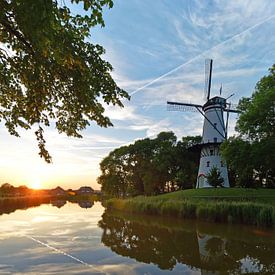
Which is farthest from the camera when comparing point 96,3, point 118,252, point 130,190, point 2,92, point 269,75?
point 130,190

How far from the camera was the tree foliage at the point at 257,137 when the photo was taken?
26109mm

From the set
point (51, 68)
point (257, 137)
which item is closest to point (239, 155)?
point (257, 137)

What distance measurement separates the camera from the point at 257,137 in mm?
27766

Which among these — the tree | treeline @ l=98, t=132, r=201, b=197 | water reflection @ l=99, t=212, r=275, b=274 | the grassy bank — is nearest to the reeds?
the grassy bank

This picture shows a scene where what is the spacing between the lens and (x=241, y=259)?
10.0 metres

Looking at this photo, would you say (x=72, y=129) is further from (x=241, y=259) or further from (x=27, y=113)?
(x=241, y=259)

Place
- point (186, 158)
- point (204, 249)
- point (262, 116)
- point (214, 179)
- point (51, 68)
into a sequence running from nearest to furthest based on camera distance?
1. point (51, 68)
2. point (204, 249)
3. point (262, 116)
4. point (214, 179)
5. point (186, 158)

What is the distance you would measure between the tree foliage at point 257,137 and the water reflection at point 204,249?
1061cm

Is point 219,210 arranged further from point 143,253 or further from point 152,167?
point 152,167

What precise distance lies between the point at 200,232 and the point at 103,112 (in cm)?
1209

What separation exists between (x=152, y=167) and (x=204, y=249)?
43.3 m

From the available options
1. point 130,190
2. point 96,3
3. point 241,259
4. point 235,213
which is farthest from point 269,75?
point 130,190

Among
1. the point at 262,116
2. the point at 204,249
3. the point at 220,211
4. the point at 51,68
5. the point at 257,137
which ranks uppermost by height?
the point at 262,116

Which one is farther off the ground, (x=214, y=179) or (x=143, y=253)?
(x=214, y=179)
